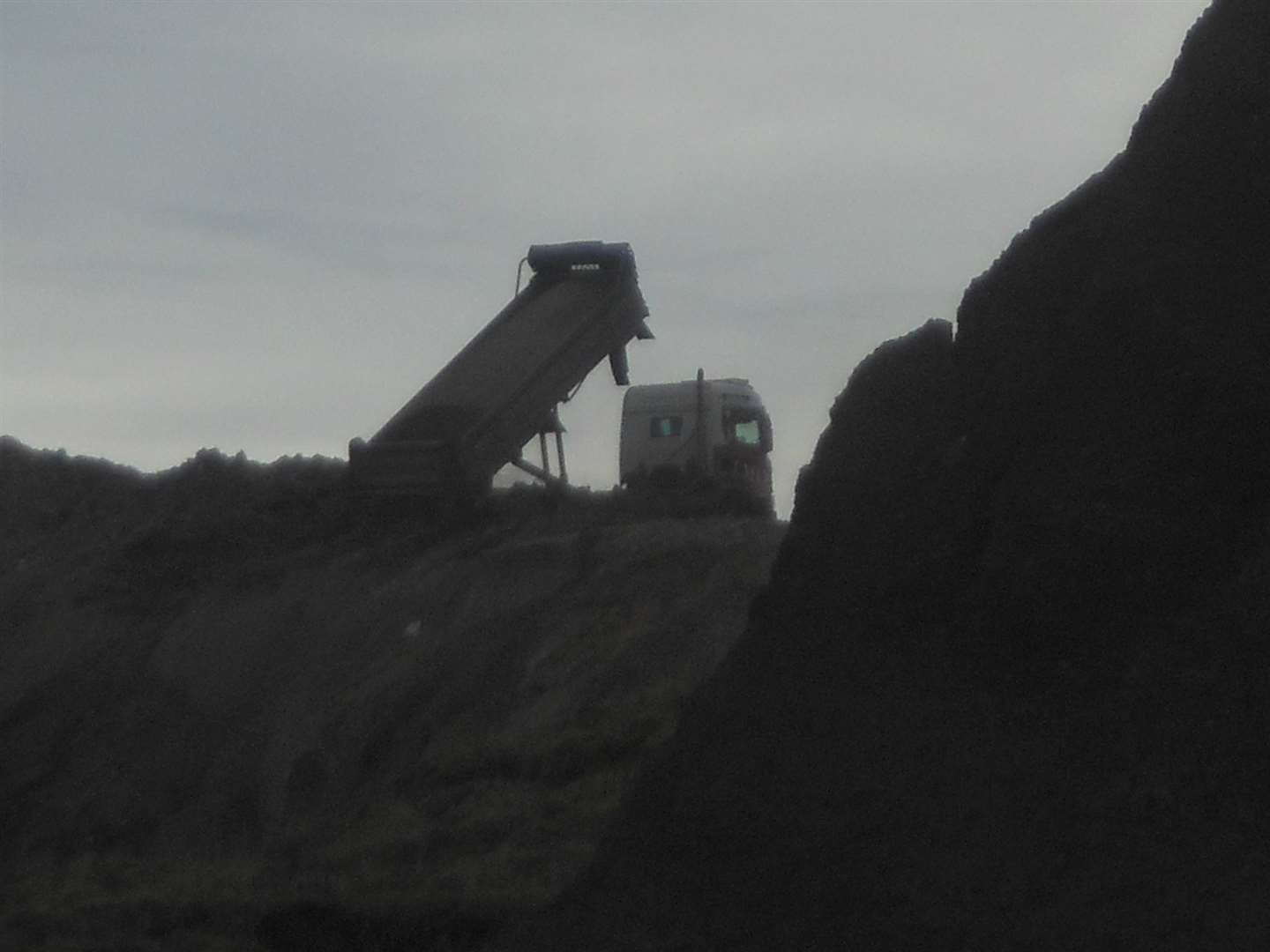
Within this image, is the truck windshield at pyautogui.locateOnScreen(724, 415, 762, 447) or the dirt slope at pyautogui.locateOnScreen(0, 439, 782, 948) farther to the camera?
the truck windshield at pyautogui.locateOnScreen(724, 415, 762, 447)

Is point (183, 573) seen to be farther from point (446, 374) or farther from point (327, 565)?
point (446, 374)

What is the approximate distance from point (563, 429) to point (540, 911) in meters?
17.2

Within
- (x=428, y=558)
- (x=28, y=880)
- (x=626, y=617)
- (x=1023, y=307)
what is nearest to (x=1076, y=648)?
(x=1023, y=307)

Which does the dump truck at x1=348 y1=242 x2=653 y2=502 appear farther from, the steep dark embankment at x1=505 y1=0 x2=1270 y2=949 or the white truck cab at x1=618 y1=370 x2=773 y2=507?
the steep dark embankment at x1=505 y1=0 x2=1270 y2=949

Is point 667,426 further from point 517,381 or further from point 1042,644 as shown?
point 1042,644

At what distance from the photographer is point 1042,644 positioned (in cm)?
703

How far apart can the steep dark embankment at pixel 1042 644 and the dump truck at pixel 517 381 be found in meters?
15.3

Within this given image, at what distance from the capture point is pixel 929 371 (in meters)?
8.60

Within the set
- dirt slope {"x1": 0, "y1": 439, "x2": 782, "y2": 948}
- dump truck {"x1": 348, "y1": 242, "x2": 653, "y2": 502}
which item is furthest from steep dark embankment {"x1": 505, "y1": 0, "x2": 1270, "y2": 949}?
dump truck {"x1": 348, "y1": 242, "x2": 653, "y2": 502}

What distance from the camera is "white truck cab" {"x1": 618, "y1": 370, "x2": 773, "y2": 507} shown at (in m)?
29.9

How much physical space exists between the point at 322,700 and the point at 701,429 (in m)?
10.5

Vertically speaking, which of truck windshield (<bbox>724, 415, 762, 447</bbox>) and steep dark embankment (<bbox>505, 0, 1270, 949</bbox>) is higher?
truck windshield (<bbox>724, 415, 762, 447</bbox>)

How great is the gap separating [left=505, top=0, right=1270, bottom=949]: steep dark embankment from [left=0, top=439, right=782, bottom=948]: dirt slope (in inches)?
160

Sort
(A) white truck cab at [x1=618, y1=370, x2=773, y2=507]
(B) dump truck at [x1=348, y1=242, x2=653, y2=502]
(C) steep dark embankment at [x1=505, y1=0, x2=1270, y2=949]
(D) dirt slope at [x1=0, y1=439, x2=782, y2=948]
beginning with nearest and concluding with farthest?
(C) steep dark embankment at [x1=505, y1=0, x2=1270, y2=949]
(D) dirt slope at [x1=0, y1=439, x2=782, y2=948]
(B) dump truck at [x1=348, y1=242, x2=653, y2=502]
(A) white truck cab at [x1=618, y1=370, x2=773, y2=507]
